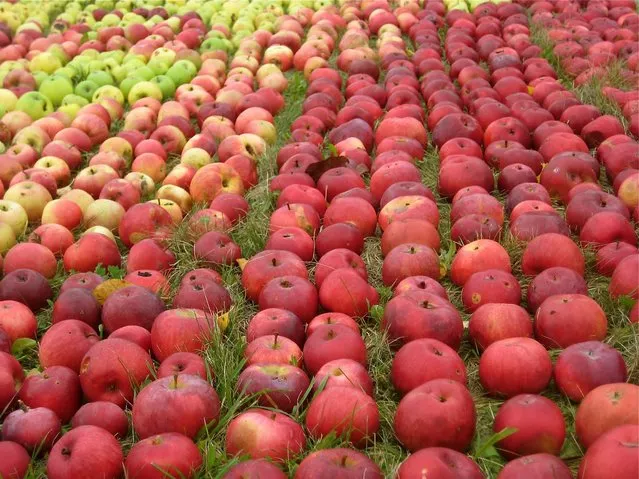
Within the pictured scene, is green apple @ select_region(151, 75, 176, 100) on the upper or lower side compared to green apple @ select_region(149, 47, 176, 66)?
lower

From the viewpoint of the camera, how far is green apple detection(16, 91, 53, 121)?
257 inches

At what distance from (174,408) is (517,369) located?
4.33 feet

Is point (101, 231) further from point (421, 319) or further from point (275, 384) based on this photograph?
point (421, 319)

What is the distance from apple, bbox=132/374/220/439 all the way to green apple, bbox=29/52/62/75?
18.4ft

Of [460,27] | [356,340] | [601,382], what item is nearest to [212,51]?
[460,27]

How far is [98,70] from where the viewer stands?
7.35 m

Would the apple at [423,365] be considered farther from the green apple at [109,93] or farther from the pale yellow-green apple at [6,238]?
the green apple at [109,93]

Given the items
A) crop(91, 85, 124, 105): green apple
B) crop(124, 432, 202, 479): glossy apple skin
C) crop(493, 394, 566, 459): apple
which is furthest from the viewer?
crop(91, 85, 124, 105): green apple

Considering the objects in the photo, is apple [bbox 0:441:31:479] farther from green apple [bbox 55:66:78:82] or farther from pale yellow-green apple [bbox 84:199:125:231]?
green apple [bbox 55:66:78:82]

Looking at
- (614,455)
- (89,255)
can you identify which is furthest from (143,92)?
(614,455)

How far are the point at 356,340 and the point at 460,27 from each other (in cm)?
557

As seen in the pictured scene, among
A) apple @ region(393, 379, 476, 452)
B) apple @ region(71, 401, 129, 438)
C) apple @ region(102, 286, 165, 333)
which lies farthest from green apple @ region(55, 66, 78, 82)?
apple @ region(393, 379, 476, 452)

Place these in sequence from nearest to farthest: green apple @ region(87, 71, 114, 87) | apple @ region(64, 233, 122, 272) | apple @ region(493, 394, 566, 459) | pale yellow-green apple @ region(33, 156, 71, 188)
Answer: apple @ region(493, 394, 566, 459)
apple @ region(64, 233, 122, 272)
pale yellow-green apple @ region(33, 156, 71, 188)
green apple @ region(87, 71, 114, 87)

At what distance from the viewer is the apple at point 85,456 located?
8.64ft
